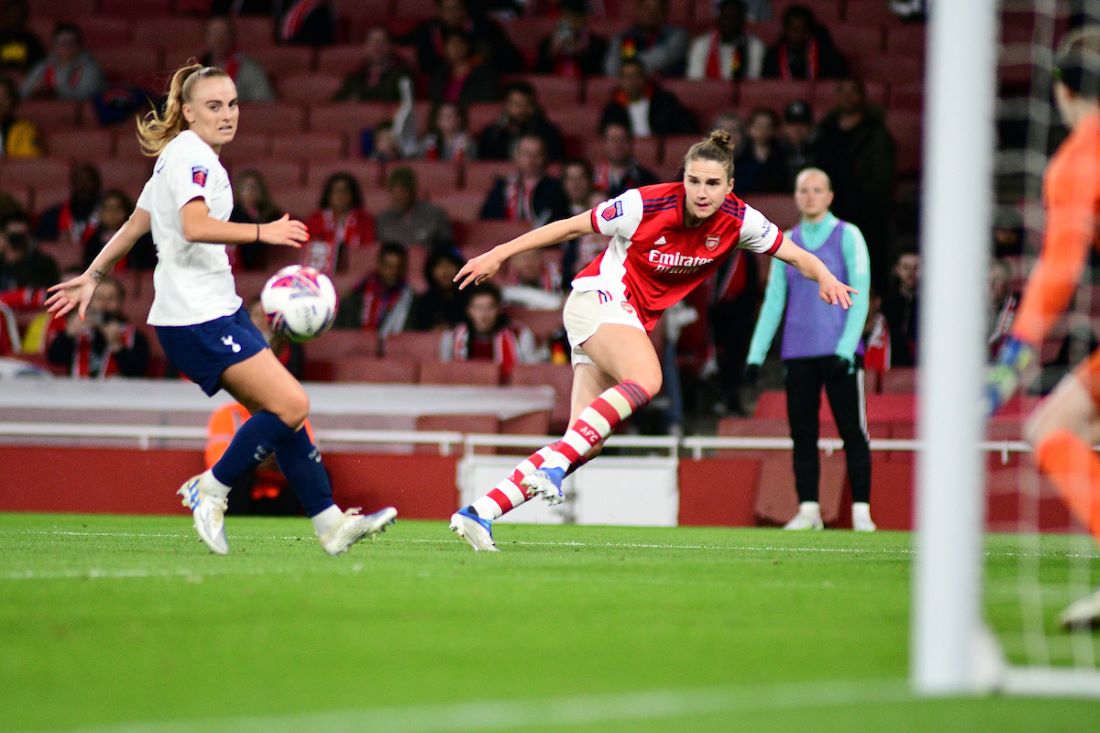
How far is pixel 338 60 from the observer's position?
16.7m

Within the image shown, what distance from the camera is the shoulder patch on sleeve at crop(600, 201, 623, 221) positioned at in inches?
276

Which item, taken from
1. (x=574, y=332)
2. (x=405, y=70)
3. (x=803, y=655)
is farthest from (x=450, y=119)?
(x=803, y=655)

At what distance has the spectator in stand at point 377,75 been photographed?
1581 centimetres

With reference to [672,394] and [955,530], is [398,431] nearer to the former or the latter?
[672,394]

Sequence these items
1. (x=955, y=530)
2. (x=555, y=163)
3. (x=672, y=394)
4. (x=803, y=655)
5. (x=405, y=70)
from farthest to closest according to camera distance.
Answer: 1. (x=405, y=70)
2. (x=555, y=163)
3. (x=672, y=394)
4. (x=803, y=655)
5. (x=955, y=530)

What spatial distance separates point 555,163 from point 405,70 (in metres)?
2.32

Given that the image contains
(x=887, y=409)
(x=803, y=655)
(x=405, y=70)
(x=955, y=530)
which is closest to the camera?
(x=955, y=530)

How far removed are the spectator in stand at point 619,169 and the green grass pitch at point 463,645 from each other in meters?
7.21

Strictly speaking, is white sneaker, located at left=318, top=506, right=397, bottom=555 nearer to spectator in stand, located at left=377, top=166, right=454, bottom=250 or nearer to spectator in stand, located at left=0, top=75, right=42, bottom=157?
spectator in stand, located at left=377, top=166, right=454, bottom=250

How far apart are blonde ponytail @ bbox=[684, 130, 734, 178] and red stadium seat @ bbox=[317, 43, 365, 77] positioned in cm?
1015

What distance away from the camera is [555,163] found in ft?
47.3

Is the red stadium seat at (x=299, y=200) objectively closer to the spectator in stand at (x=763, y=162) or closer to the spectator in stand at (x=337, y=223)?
the spectator in stand at (x=337, y=223)

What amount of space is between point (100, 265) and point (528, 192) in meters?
7.36

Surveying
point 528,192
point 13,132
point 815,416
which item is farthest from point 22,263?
point 815,416
